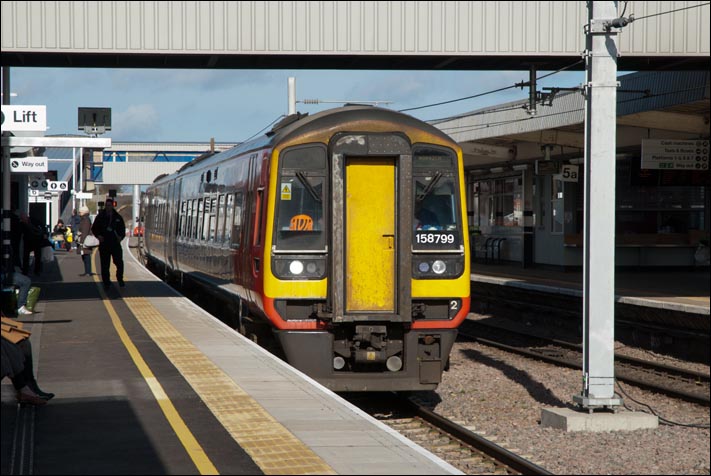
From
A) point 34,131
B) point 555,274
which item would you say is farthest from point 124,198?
point 34,131

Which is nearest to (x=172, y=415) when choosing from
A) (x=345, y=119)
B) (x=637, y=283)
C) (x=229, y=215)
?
(x=345, y=119)

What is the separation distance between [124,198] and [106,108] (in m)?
117

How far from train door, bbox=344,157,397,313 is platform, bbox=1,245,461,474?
1.15 metres

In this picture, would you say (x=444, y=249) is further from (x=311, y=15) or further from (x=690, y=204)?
(x=690, y=204)

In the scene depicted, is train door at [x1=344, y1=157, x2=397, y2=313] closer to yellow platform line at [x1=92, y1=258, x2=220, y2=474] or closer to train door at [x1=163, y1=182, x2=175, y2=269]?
yellow platform line at [x1=92, y1=258, x2=220, y2=474]

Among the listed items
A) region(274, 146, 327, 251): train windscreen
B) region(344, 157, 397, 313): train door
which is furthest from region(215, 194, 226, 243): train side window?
region(344, 157, 397, 313): train door

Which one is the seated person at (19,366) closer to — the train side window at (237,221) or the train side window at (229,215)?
the train side window at (237,221)

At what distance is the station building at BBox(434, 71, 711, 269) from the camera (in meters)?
19.7

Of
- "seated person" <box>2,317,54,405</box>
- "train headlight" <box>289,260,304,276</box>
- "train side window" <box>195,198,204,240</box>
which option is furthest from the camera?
"train side window" <box>195,198,204,240</box>

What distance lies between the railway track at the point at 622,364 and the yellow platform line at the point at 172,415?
595cm

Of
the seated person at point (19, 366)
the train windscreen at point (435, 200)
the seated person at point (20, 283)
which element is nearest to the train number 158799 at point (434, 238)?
the train windscreen at point (435, 200)

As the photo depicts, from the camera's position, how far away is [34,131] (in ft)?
46.0

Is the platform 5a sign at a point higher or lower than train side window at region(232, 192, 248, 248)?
higher

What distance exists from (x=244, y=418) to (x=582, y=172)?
1967cm
